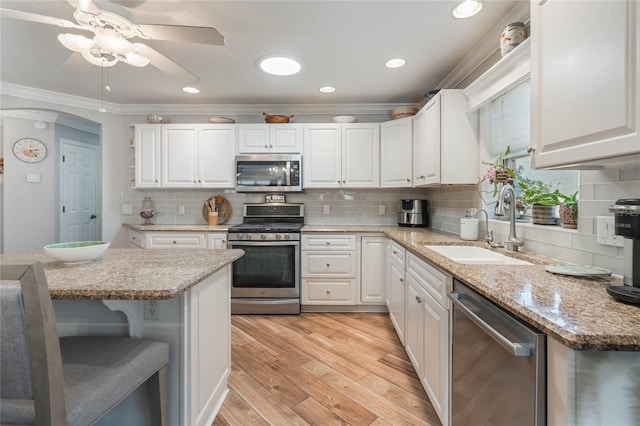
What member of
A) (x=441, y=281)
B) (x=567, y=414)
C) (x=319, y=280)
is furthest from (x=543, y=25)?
(x=319, y=280)

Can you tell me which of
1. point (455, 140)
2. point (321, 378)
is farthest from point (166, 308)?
point (455, 140)

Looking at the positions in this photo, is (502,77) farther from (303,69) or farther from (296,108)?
(296,108)

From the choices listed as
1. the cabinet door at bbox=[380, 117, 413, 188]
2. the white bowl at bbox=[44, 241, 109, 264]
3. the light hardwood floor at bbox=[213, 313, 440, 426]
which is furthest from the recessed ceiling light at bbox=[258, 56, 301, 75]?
the light hardwood floor at bbox=[213, 313, 440, 426]

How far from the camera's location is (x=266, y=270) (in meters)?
3.06

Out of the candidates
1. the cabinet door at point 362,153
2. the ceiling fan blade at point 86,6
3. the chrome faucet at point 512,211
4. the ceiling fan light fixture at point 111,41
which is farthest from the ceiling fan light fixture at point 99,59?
the chrome faucet at point 512,211

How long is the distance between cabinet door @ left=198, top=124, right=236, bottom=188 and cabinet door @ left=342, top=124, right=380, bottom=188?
1334 mm

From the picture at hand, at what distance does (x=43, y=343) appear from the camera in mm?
721

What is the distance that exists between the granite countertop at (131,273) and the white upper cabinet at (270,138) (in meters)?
1.89

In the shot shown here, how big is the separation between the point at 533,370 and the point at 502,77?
169 centimetres

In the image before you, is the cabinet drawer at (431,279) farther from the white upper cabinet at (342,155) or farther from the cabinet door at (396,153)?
the white upper cabinet at (342,155)

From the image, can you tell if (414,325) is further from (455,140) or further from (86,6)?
(86,6)

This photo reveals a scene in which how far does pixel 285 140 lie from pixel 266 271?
5.00 feet

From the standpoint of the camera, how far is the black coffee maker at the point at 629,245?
2.69ft

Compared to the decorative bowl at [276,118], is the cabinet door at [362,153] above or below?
below
